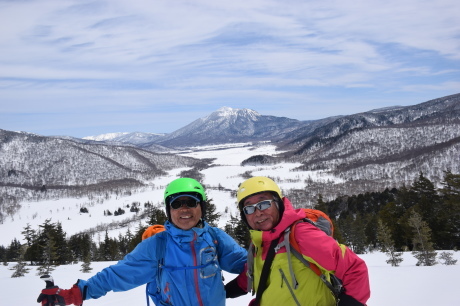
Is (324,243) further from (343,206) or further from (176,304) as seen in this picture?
(343,206)

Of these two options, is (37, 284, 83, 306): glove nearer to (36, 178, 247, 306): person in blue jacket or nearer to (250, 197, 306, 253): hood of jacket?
(36, 178, 247, 306): person in blue jacket

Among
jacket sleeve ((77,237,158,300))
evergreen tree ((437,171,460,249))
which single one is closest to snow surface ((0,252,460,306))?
jacket sleeve ((77,237,158,300))

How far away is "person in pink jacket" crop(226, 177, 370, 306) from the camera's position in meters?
3.03

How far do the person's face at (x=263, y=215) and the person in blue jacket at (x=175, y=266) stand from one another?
25.4 inches

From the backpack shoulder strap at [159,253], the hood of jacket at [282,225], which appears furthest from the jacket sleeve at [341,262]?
the backpack shoulder strap at [159,253]

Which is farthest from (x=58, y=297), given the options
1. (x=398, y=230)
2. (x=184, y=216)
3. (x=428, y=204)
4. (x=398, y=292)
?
(x=428, y=204)

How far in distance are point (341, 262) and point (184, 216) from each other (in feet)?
5.78

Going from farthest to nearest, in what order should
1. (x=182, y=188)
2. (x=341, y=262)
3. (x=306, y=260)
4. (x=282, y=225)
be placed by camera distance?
(x=182, y=188), (x=282, y=225), (x=306, y=260), (x=341, y=262)

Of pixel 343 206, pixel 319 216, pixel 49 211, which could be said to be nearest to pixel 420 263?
pixel 319 216

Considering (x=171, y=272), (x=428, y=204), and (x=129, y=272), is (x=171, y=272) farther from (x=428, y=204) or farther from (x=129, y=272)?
(x=428, y=204)

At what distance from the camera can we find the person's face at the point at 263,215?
3.53m

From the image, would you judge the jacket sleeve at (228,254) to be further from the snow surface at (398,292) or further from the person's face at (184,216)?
the snow surface at (398,292)

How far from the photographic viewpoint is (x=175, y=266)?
363cm

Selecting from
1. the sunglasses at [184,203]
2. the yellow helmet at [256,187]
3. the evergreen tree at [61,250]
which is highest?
the yellow helmet at [256,187]
